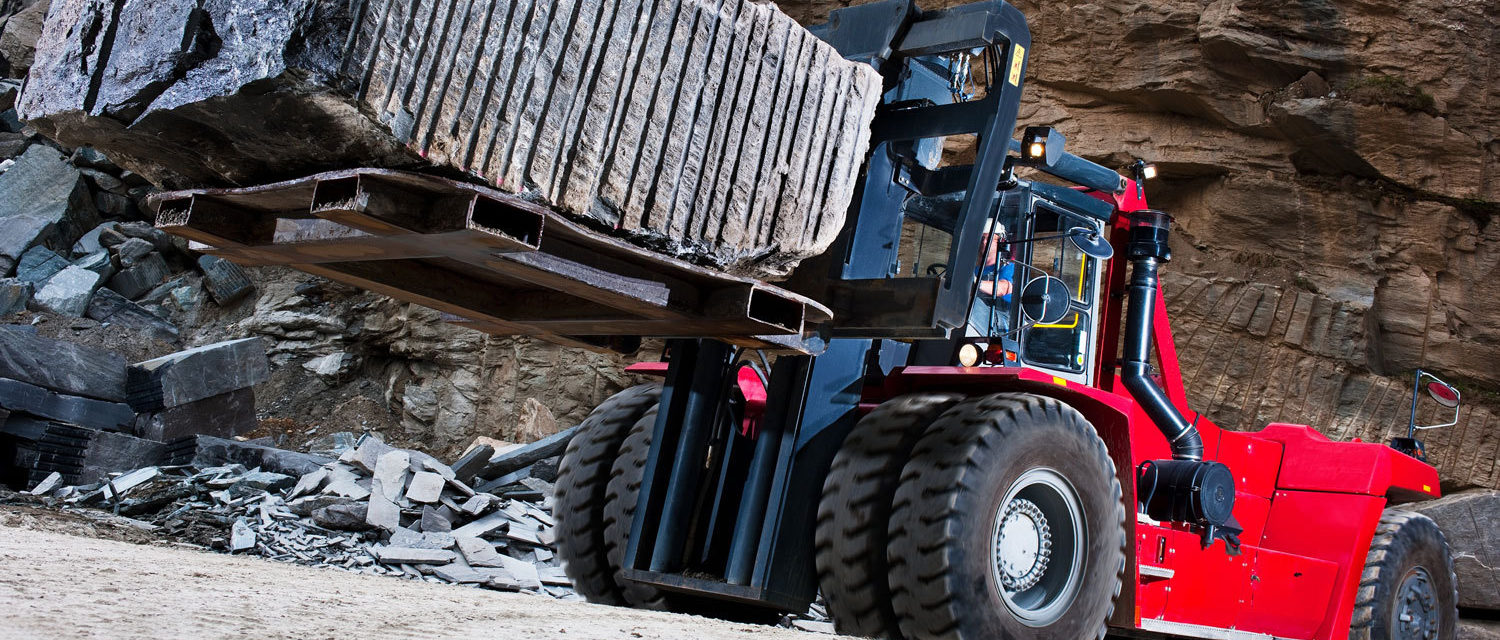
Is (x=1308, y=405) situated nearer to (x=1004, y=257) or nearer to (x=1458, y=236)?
(x=1458, y=236)

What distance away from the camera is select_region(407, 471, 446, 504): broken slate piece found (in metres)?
8.30

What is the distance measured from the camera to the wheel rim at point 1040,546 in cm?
458

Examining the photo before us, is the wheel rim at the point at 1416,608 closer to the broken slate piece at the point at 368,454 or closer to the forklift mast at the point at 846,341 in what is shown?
the forklift mast at the point at 846,341

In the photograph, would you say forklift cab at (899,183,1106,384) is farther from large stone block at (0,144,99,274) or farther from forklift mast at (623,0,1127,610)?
large stone block at (0,144,99,274)

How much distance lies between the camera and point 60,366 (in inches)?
397

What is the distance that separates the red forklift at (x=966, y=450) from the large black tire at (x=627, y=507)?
0.05 feet

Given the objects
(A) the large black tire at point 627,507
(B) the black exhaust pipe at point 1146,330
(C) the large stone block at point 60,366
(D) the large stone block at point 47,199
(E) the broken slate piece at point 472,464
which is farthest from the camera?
(D) the large stone block at point 47,199

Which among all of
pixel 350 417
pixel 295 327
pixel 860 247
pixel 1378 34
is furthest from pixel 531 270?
pixel 295 327

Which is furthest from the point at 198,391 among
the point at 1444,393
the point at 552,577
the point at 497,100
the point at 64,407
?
the point at 1444,393

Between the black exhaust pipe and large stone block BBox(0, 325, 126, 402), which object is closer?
the black exhaust pipe

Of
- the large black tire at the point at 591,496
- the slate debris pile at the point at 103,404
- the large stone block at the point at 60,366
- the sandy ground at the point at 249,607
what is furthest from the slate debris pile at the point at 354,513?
the sandy ground at the point at 249,607

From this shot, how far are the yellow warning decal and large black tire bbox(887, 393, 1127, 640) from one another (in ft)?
4.10

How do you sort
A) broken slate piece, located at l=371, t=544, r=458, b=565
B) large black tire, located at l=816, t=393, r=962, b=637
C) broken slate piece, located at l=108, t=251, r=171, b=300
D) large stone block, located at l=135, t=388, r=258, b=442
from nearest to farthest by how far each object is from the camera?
1. large black tire, located at l=816, t=393, r=962, b=637
2. broken slate piece, located at l=371, t=544, r=458, b=565
3. large stone block, located at l=135, t=388, r=258, b=442
4. broken slate piece, located at l=108, t=251, r=171, b=300

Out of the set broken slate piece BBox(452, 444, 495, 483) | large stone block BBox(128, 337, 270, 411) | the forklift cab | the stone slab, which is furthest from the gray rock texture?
the stone slab
